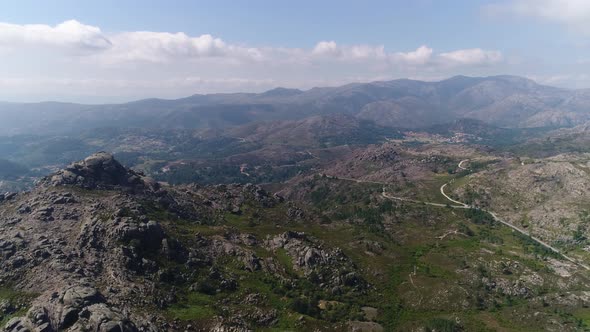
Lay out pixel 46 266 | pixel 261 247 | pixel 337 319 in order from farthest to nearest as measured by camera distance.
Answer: pixel 261 247 → pixel 337 319 → pixel 46 266

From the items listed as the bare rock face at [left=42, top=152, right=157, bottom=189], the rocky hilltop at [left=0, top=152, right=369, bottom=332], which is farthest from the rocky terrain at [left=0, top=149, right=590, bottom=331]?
the bare rock face at [left=42, top=152, right=157, bottom=189]

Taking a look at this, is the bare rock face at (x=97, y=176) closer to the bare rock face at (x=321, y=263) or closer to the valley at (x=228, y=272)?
the valley at (x=228, y=272)

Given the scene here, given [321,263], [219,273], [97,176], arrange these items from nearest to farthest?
[219,273]
[321,263]
[97,176]

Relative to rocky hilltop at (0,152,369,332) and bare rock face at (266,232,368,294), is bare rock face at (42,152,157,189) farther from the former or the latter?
bare rock face at (266,232,368,294)

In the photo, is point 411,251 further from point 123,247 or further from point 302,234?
point 123,247

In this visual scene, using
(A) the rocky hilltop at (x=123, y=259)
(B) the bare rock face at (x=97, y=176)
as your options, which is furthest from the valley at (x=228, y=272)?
(B) the bare rock face at (x=97, y=176)

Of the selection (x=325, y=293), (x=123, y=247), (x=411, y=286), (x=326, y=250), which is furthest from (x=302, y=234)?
(x=123, y=247)

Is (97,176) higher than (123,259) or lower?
higher

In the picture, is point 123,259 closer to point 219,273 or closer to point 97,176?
point 219,273

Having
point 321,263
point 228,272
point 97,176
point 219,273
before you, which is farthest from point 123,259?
point 321,263
